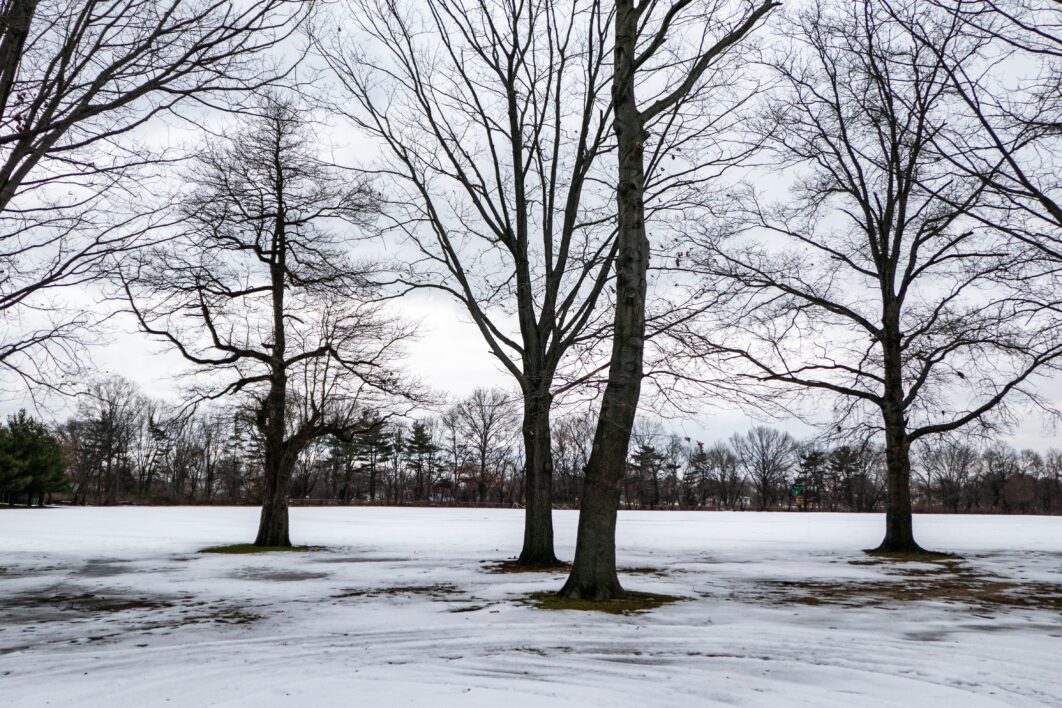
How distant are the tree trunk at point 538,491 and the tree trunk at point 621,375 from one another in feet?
14.1

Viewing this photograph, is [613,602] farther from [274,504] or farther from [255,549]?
[274,504]

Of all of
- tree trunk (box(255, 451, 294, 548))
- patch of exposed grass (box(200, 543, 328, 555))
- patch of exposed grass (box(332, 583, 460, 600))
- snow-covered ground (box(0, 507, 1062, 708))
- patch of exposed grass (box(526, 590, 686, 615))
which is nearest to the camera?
snow-covered ground (box(0, 507, 1062, 708))

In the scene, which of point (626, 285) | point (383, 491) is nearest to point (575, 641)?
point (626, 285)

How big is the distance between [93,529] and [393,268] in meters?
20.0

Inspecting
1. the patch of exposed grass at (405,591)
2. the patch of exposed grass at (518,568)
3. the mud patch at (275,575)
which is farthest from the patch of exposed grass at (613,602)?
the mud patch at (275,575)

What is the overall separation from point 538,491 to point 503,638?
737 centimetres

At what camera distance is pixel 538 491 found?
14.6 metres

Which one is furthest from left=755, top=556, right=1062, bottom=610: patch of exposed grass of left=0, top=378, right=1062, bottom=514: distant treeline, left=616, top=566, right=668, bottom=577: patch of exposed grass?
left=0, top=378, right=1062, bottom=514: distant treeline

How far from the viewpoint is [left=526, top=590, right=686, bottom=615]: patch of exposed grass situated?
29.3ft

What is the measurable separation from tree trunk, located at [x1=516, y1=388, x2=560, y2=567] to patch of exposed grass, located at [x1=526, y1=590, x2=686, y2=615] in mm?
4196

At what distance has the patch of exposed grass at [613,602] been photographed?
29.3 feet

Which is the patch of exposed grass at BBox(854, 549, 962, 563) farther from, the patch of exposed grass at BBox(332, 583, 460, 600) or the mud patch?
the mud patch

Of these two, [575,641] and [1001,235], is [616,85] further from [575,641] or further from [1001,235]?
[1001,235]

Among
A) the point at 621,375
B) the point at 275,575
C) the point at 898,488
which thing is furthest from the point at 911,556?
the point at 275,575
